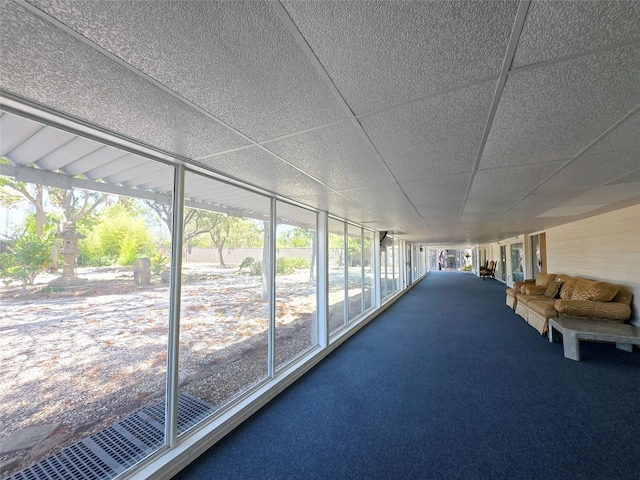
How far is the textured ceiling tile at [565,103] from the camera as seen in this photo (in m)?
0.99

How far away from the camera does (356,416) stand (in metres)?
2.39

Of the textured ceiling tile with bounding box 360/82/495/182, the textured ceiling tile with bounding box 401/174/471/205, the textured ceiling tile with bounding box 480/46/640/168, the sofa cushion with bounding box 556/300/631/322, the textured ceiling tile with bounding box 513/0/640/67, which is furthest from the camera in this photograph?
the sofa cushion with bounding box 556/300/631/322

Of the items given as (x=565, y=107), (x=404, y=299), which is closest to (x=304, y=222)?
(x=565, y=107)

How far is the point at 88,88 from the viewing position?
1056 millimetres

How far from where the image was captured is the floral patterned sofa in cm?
398

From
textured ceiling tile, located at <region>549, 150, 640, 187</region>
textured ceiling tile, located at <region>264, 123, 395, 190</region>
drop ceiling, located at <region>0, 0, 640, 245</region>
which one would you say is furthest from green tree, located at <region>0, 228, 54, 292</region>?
textured ceiling tile, located at <region>549, 150, 640, 187</region>

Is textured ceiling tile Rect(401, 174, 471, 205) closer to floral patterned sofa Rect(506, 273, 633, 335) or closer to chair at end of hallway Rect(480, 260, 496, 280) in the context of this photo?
floral patterned sofa Rect(506, 273, 633, 335)

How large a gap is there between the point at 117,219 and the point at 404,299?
8.52 metres

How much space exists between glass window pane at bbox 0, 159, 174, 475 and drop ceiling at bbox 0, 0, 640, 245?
26 centimetres

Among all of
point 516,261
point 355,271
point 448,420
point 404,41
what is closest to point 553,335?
point 448,420

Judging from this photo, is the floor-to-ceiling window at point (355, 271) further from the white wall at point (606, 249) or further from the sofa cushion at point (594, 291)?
the white wall at point (606, 249)

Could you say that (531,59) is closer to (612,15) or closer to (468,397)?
(612,15)

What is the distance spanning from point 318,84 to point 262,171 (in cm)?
118

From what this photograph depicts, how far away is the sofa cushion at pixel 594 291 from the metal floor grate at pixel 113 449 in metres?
6.09
